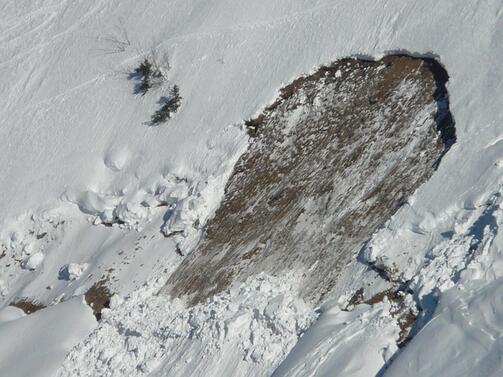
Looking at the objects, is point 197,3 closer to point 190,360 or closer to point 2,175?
point 2,175

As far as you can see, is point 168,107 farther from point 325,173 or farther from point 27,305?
point 27,305

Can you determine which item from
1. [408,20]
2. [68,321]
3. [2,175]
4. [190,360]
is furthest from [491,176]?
[2,175]

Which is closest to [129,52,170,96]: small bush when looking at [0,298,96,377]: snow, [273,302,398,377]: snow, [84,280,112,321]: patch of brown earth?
[84,280,112,321]: patch of brown earth

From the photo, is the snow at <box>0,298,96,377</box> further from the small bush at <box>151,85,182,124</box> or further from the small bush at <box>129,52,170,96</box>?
the small bush at <box>129,52,170,96</box>

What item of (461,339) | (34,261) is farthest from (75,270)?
(461,339)

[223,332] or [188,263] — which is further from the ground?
[188,263]

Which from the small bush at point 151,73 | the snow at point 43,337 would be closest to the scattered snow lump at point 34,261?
the snow at point 43,337

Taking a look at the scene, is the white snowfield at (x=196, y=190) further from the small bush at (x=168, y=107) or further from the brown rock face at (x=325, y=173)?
the brown rock face at (x=325, y=173)
